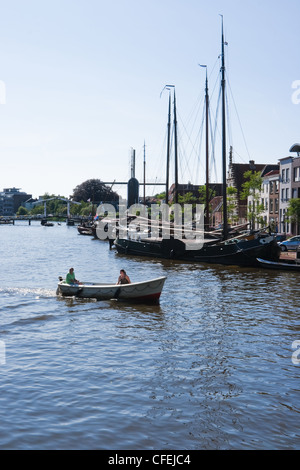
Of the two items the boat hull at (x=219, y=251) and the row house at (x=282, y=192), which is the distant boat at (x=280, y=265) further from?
the row house at (x=282, y=192)

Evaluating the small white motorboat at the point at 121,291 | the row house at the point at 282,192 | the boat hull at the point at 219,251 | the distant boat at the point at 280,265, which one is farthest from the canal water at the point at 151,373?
the row house at the point at 282,192

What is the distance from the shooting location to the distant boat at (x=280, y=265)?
151ft

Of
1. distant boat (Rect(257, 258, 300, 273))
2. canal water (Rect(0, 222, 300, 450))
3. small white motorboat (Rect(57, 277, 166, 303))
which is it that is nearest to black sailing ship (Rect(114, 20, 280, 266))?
distant boat (Rect(257, 258, 300, 273))

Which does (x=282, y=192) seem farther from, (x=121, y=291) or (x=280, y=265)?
(x=121, y=291)

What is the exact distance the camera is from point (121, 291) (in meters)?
30.3

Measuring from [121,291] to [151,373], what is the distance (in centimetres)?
1320

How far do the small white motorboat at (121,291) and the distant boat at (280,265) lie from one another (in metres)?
19.4

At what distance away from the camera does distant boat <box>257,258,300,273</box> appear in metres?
46.0

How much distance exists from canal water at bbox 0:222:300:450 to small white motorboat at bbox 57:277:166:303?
0.62 m

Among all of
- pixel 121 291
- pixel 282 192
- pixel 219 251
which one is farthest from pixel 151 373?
pixel 282 192
